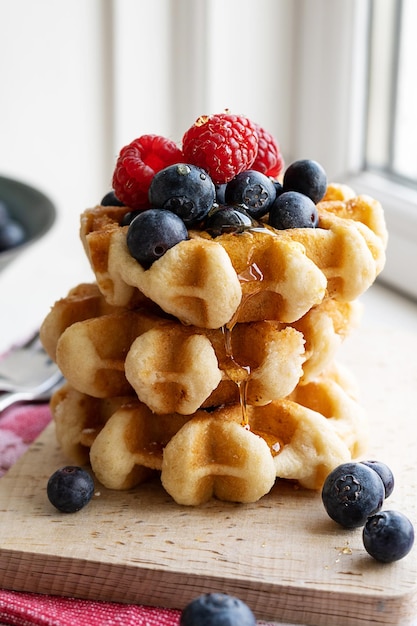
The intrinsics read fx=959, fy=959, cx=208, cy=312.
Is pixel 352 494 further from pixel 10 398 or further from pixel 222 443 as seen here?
pixel 10 398

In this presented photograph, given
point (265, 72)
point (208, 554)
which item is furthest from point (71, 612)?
point (265, 72)

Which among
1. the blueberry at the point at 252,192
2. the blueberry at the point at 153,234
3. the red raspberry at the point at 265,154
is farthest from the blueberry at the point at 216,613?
the red raspberry at the point at 265,154

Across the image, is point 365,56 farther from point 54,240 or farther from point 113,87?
point 54,240

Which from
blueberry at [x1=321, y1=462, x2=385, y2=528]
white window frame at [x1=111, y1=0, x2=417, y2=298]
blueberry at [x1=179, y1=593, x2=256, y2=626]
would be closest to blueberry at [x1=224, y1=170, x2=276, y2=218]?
blueberry at [x1=321, y1=462, x2=385, y2=528]

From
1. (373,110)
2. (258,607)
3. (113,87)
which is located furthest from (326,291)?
(113,87)

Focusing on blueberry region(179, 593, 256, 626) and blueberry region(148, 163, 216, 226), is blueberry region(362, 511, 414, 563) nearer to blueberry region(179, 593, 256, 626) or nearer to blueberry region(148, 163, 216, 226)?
blueberry region(179, 593, 256, 626)

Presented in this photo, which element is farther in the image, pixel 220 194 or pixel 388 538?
pixel 220 194
